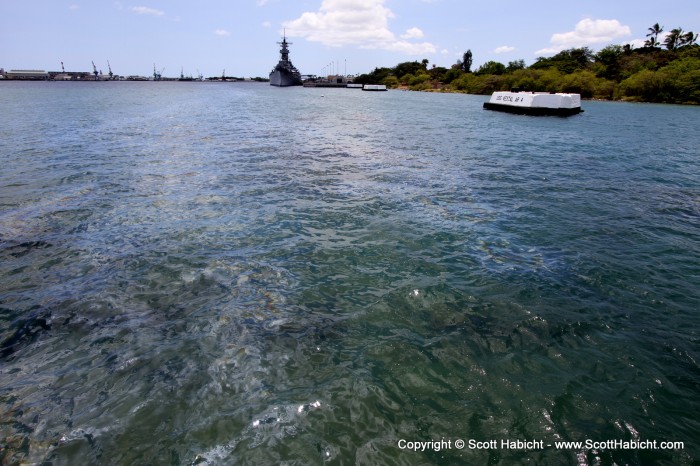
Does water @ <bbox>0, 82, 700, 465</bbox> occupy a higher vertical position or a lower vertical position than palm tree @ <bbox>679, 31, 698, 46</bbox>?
lower

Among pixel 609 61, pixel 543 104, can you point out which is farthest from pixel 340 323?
pixel 609 61

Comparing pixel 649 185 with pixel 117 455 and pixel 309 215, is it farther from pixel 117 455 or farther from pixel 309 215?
pixel 117 455

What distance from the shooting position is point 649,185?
68.8 feet

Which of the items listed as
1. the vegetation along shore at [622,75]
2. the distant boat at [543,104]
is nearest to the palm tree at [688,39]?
the vegetation along shore at [622,75]

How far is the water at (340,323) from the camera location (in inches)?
214

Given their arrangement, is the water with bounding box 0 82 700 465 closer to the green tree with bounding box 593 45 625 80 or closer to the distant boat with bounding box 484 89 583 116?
the distant boat with bounding box 484 89 583 116

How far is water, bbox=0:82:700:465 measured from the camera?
5.43m

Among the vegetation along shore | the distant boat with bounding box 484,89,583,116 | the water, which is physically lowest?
the water

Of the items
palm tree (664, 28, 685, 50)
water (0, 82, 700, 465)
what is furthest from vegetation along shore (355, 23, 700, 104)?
→ water (0, 82, 700, 465)

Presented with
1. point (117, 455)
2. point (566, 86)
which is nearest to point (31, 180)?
point (117, 455)

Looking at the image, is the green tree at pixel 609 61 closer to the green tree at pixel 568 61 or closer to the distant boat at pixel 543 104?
the green tree at pixel 568 61

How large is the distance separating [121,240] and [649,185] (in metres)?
27.9

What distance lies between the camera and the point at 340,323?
26.3ft

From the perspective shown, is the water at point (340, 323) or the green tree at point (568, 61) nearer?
the water at point (340, 323)
